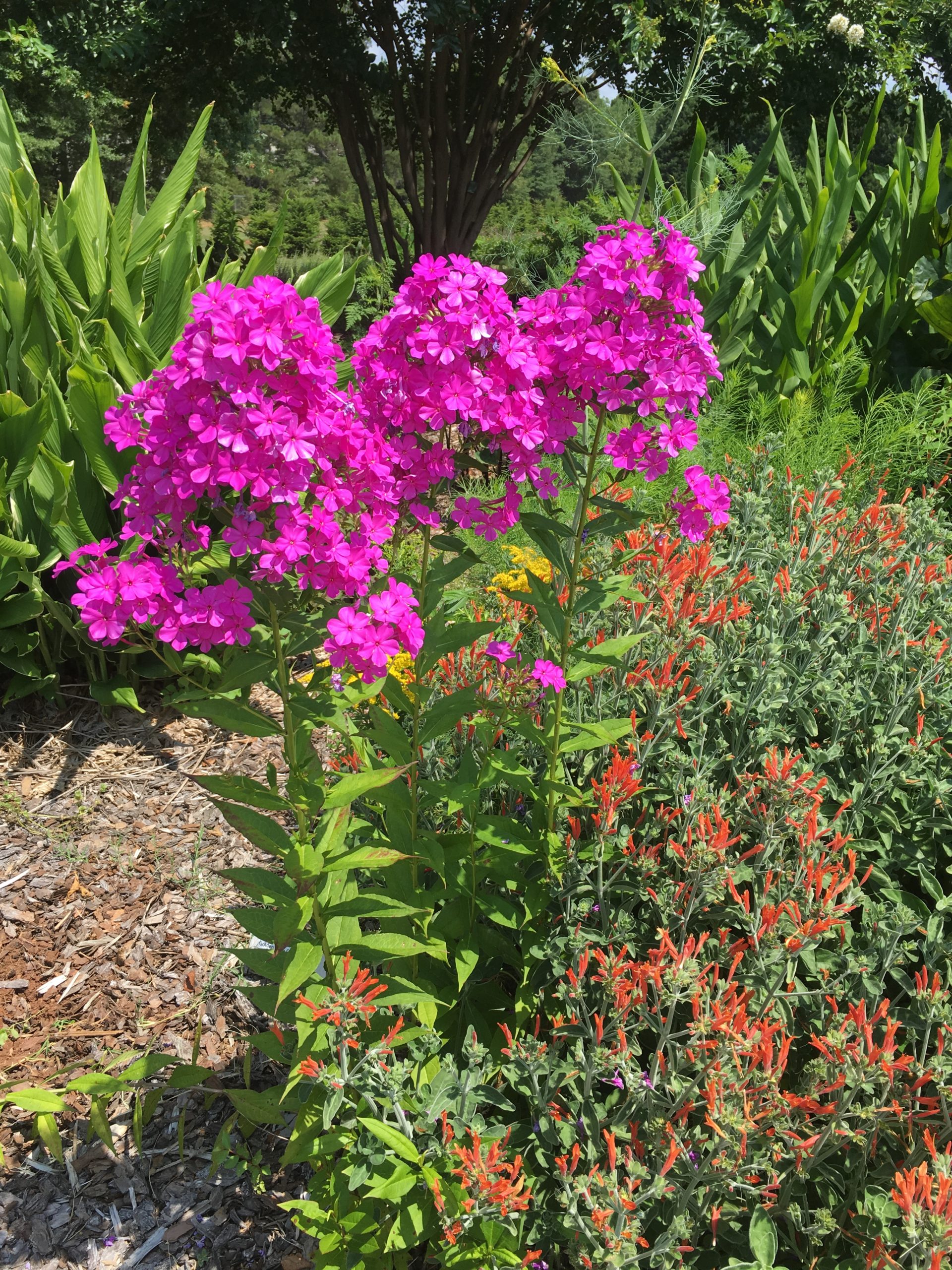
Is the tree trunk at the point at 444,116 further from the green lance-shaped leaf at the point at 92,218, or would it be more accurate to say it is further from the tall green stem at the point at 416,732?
the tall green stem at the point at 416,732

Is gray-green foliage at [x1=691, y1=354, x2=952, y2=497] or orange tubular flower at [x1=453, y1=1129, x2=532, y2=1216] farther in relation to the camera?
gray-green foliage at [x1=691, y1=354, x2=952, y2=497]

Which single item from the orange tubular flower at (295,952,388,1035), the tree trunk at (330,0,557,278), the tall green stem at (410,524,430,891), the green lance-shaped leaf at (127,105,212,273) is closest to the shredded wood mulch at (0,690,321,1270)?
the orange tubular flower at (295,952,388,1035)

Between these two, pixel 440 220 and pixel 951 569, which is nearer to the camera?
pixel 951 569

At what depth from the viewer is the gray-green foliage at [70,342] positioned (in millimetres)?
2898

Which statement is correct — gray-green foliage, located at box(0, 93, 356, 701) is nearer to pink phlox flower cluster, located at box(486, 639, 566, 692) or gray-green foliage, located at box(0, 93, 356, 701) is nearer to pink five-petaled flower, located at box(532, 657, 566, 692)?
pink phlox flower cluster, located at box(486, 639, 566, 692)

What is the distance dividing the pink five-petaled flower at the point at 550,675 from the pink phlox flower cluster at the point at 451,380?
1.03 feet

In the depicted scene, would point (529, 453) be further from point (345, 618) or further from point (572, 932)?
point (572, 932)

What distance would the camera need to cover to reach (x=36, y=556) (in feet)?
9.85

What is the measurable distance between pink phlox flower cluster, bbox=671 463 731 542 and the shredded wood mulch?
1549mm

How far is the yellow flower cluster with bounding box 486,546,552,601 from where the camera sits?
2838mm

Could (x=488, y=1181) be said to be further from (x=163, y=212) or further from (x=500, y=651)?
(x=163, y=212)

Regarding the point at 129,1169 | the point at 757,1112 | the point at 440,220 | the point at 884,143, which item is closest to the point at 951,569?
the point at 757,1112

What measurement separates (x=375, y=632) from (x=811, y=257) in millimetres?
4952

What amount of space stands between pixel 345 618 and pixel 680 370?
72 centimetres
